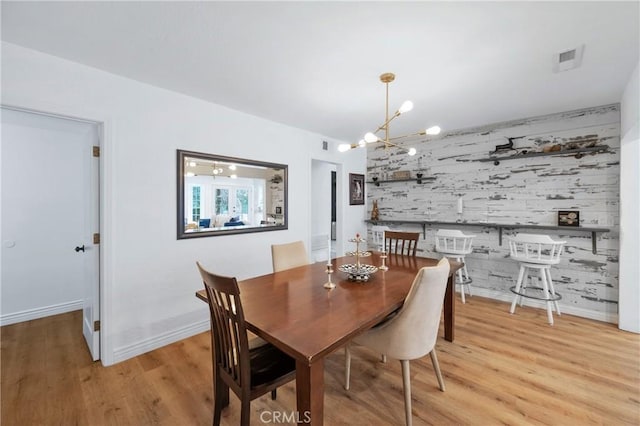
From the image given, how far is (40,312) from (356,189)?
4.64m

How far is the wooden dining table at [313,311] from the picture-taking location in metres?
1.11

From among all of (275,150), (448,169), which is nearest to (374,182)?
(448,169)

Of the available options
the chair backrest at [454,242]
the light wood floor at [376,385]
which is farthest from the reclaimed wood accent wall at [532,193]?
the light wood floor at [376,385]

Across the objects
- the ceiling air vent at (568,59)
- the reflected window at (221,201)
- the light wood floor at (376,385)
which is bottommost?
the light wood floor at (376,385)

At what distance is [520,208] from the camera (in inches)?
143

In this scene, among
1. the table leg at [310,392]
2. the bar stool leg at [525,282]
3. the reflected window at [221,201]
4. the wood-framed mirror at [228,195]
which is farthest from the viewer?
the bar stool leg at [525,282]

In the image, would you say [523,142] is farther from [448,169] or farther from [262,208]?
[262,208]

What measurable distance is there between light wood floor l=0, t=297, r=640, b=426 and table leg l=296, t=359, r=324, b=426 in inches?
28.6

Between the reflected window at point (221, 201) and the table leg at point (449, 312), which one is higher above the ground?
the reflected window at point (221, 201)

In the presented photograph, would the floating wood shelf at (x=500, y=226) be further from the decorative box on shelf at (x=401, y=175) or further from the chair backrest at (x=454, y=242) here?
the decorative box on shelf at (x=401, y=175)

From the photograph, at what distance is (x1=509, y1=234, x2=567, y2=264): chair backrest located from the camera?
302cm

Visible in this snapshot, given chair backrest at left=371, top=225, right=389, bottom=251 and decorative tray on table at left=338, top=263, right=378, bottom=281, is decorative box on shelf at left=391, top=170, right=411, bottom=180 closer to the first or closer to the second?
chair backrest at left=371, top=225, right=389, bottom=251

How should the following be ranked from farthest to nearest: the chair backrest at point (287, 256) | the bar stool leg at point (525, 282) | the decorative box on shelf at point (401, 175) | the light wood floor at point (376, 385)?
1. the decorative box on shelf at point (401, 175)
2. the bar stool leg at point (525, 282)
3. the chair backrest at point (287, 256)
4. the light wood floor at point (376, 385)

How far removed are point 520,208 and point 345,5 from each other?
3484mm
